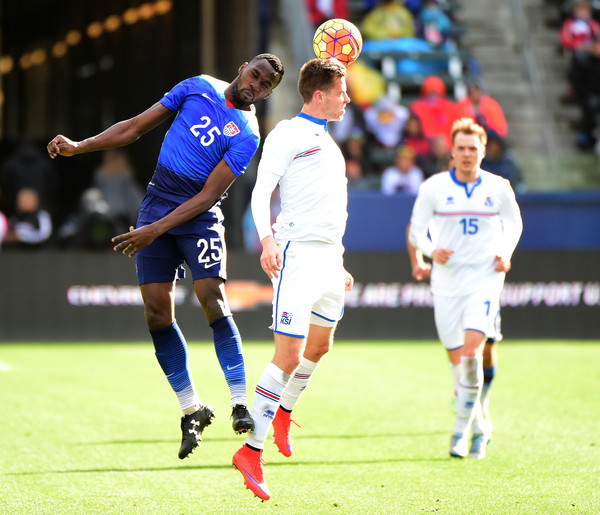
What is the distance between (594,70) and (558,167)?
4.26 m

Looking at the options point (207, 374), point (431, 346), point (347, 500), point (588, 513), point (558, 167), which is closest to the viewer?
point (588, 513)

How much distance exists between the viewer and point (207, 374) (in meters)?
11.0

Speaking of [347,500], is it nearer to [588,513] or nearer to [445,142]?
[588,513]

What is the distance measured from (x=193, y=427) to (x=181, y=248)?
3.45 ft

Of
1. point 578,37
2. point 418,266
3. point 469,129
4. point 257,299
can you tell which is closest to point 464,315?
point 418,266

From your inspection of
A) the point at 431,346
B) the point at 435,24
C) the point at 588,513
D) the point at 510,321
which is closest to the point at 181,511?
the point at 588,513

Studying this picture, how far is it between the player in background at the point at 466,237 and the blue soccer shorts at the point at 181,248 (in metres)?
1.87

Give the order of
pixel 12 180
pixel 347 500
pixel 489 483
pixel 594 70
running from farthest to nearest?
pixel 594 70, pixel 12 180, pixel 489 483, pixel 347 500

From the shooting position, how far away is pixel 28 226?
51.3ft

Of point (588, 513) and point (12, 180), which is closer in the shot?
point (588, 513)

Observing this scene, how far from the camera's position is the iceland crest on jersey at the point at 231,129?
20.1 feet

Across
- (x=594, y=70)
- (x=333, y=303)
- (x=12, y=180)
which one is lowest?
(x=333, y=303)

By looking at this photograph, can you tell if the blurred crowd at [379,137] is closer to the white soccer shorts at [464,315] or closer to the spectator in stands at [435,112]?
the spectator in stands at [435,112]

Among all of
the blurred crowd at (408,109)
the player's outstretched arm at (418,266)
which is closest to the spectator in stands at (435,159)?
the blurred crowd at (408,109)
